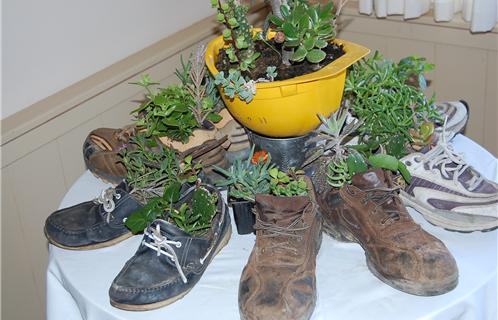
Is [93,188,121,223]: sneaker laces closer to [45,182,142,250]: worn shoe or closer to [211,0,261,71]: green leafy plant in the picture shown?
[45,182,142,250]: worn shoe

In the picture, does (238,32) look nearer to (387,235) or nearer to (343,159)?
(343,159)

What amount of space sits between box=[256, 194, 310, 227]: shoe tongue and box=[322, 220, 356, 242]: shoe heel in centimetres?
8

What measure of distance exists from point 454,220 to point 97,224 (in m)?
0.56

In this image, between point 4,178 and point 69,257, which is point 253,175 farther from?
point 4,178

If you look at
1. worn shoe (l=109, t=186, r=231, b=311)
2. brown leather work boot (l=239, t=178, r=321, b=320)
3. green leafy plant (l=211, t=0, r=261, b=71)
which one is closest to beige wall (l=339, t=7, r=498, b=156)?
green leafy plant (l=211, t=0, r=261, b=71)

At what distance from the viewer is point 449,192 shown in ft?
3.41

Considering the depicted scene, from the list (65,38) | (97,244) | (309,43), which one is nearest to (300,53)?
(309,43)

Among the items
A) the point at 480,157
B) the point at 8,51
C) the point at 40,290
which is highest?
the point at 8,51

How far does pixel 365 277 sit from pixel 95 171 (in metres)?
0.54

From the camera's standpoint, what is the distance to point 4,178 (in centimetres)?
133

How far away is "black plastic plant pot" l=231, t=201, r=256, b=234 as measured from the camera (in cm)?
107

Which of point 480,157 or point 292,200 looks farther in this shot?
point 480,157

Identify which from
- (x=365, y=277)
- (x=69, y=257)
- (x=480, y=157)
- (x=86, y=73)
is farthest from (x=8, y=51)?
(x=480, y=157)

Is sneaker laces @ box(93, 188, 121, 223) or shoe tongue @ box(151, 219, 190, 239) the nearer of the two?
shoe tongue @ box(151, 219, 190, 239)
